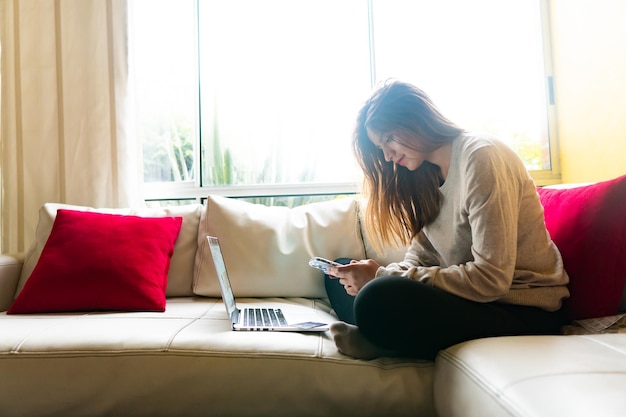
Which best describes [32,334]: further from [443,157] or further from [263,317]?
[443,157]

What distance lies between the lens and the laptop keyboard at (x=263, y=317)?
4.43ft

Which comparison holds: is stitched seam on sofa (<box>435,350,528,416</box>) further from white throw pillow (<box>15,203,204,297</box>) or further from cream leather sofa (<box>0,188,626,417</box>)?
white throw pillow (<box>15,203,204,297</box>)

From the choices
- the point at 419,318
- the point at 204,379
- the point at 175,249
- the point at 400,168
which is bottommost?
the point at 204,379

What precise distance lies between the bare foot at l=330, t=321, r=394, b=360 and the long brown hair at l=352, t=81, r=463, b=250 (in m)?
0.45

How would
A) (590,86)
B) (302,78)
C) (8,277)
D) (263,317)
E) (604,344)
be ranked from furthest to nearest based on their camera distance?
(302,78) < (590,86) < (8,277) < (263,317) < (604,344)

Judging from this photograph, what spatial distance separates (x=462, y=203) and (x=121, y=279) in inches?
42.3

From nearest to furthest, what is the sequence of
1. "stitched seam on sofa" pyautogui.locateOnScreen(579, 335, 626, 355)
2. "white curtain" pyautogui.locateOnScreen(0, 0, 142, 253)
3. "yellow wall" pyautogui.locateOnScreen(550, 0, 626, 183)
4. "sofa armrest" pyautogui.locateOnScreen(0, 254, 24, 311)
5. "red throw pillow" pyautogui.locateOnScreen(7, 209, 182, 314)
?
"stitched seam on sofa" pyautogui.locateOnScreen(579, 335, 626, 355) < "red throw pillow" pyautogui.locateOnScreen(7, 209, 182, 314) < "sofa armrest" pyautogui.locateOnScreen(0, 254, 24, 311) < "yellow wall" pyautogui.locateOnScreen(550, 0, 626, 183) < "white curtain" pyautogui.locateOnScreen(0, 0, 142, 253)

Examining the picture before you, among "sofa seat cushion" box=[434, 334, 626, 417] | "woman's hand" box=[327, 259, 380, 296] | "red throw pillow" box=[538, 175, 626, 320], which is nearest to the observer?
"sofa seat cushion" box=[434, 334, 626, 417]

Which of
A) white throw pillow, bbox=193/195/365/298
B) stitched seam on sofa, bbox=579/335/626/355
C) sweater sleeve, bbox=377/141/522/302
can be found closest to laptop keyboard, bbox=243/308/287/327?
white throw pillow, bbox=193/195/365/298

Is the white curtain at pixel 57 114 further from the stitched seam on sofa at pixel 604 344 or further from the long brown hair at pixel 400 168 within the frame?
the stitched seam on sofa at pixel 604 344

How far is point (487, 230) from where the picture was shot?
113 centimetres

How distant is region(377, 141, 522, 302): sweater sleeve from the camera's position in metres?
1.12

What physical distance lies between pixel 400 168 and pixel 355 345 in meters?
0.60

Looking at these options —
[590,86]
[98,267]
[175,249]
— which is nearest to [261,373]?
[98,267]
